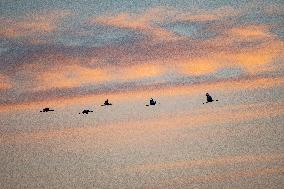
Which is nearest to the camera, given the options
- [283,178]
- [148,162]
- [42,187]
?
[283,178]

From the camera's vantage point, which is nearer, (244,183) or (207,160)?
(244,183)

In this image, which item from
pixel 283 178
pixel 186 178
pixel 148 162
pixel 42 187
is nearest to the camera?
pixel 283 178

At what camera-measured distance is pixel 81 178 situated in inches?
2756

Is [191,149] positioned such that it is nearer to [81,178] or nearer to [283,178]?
[81,178]

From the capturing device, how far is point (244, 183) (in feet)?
192

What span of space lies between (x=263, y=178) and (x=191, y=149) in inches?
861

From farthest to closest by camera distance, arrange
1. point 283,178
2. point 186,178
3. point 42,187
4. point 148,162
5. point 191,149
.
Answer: point 191,149
point 148,162
point 42,187
point 186,178
point 283,178

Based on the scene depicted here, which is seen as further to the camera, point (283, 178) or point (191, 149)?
point (191, 149)

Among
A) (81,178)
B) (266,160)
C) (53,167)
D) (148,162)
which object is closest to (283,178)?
(266,160)

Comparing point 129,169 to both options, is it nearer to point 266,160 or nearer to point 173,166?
point 173,166

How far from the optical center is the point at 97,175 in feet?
232

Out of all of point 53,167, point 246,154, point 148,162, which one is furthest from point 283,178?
point 53,167

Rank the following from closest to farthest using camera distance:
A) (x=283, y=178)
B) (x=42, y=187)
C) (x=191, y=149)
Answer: (x=283, y=178) → (x=42, y=187) → (x=191, y=149)

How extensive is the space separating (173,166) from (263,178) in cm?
1495
